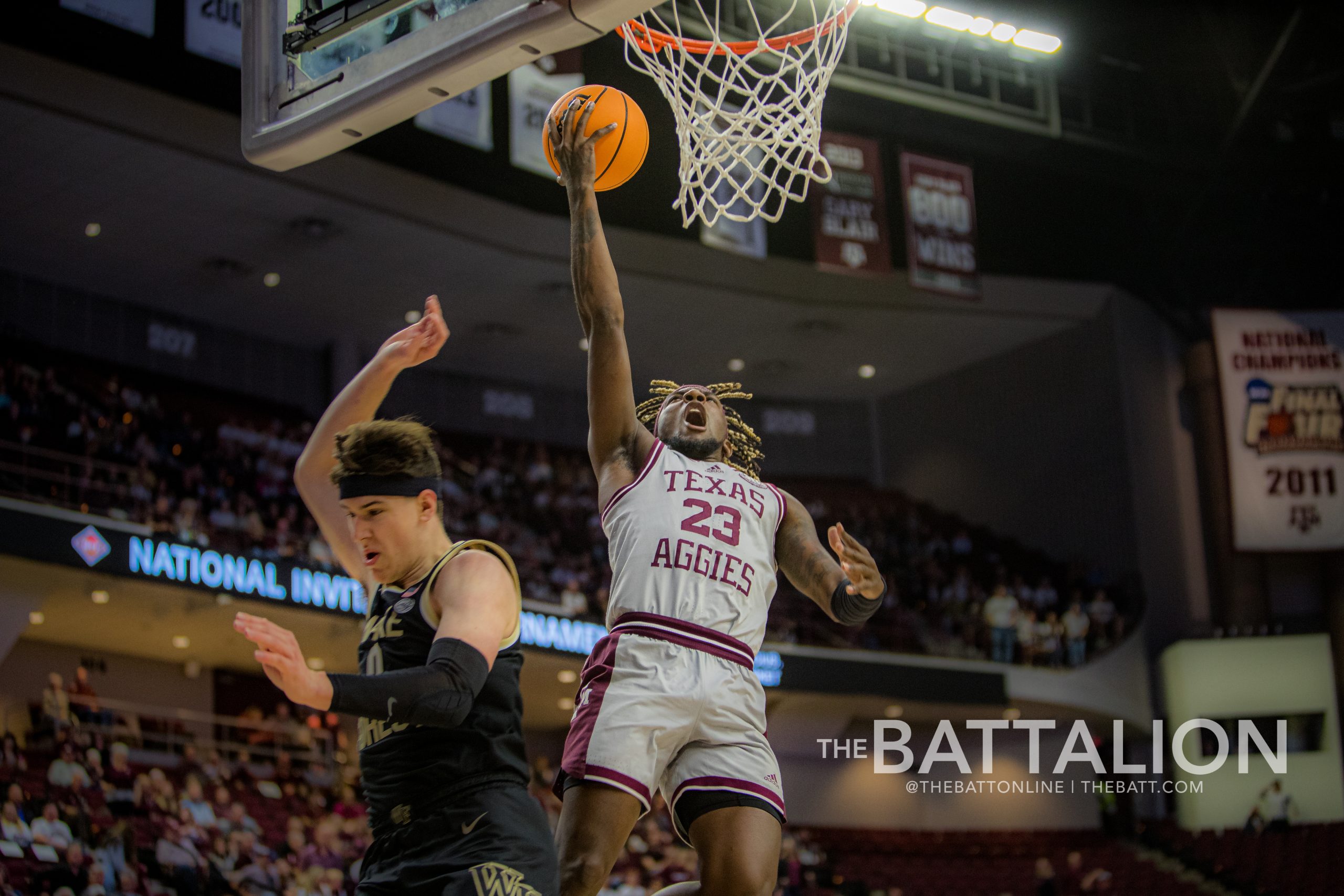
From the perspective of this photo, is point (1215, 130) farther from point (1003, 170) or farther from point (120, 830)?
point (120, 830)

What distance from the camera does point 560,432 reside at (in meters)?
26.4

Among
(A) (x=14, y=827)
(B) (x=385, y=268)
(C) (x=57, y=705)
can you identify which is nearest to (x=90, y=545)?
(C) (x=57, y=705)

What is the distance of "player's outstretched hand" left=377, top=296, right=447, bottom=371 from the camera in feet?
13.4

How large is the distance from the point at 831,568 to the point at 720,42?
2.92 metres

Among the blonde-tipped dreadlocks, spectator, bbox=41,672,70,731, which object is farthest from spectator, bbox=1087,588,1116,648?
the blonde-tipped dreadlocks

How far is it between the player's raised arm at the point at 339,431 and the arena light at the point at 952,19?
51.5 ft

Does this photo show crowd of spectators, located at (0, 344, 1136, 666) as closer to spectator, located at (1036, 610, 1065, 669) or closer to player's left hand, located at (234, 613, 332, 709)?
spectator, located at (1036, 610, 1065, 669)

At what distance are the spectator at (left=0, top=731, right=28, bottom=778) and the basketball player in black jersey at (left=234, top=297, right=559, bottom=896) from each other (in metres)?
9.46

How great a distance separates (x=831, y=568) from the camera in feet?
14.3

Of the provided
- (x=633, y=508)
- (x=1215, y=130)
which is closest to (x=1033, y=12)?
(x=1215, y=130)

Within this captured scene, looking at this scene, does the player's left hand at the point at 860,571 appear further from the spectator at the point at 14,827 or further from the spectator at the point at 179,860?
the spectator at the point at 14,827

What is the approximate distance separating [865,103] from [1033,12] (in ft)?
9.33

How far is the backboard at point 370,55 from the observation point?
4082 millimetres

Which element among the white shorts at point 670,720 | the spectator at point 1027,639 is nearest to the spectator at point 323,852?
the white shorts at point 670,720
